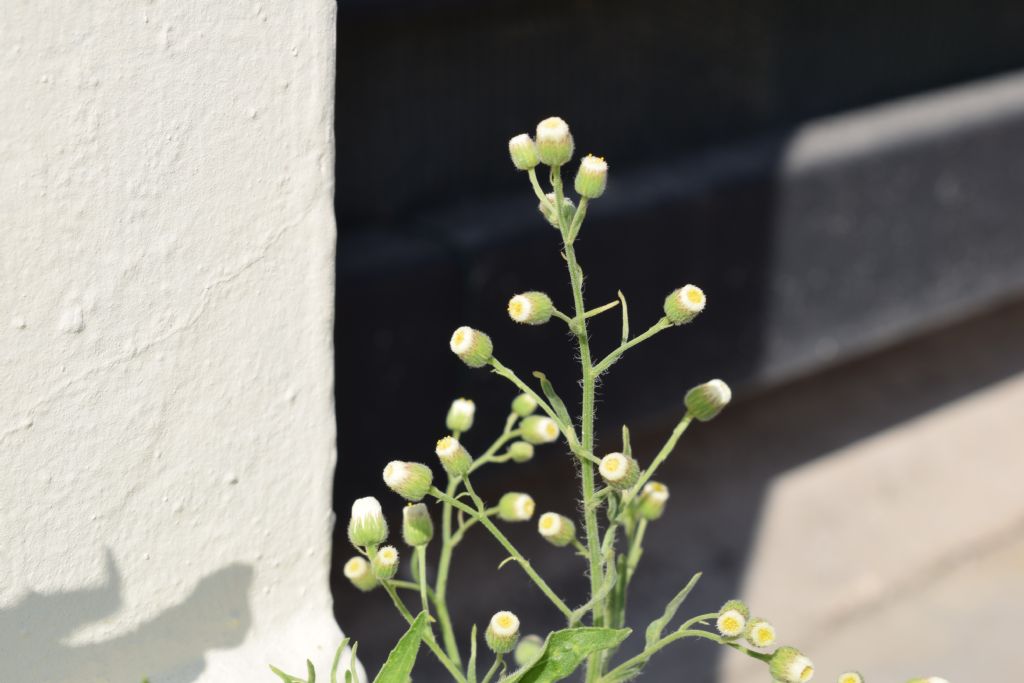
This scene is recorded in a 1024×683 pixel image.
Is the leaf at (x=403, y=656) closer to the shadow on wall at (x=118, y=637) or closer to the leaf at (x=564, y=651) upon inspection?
the leaf at (x=564, y=651)

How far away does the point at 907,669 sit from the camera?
1896mm

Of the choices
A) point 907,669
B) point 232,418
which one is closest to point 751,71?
point 907,669

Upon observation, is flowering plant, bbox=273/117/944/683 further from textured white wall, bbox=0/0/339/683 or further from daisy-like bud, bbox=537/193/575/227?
textured white wall, bbox=0/0/339/683

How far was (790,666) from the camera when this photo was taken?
0.56 m

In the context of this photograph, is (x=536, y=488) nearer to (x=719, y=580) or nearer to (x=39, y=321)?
(x=719, y=580)

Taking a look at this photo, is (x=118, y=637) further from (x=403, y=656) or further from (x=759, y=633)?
(x=759, y=633)

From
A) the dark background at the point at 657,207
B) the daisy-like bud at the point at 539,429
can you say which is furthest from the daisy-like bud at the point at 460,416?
A: the dark background at the point at 657,207

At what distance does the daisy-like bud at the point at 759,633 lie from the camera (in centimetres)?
56

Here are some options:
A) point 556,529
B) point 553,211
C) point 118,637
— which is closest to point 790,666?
point 556,529

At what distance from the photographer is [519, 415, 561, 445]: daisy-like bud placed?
649 millimetres

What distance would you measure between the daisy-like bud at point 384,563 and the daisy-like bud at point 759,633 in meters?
0.17

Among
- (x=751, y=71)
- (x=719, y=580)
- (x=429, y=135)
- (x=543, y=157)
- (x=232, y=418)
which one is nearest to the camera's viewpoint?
(x=543, y=157)

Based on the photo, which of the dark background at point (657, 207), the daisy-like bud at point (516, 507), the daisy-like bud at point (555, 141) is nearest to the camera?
the daisy-like bud at point (555, 141)

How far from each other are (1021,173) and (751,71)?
23.5 inches
